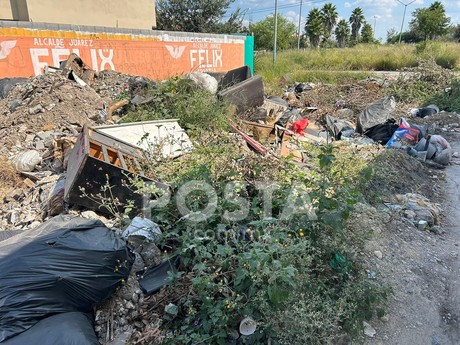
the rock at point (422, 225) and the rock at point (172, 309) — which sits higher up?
the rock at point (172, 309)

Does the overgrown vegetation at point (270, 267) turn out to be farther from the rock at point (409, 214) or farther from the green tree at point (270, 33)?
the green tree at point (270, 33)

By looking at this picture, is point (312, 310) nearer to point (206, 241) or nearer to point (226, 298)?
point (226, 298)

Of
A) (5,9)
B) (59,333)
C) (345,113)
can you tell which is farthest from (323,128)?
(5,9)

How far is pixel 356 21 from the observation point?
4847cm

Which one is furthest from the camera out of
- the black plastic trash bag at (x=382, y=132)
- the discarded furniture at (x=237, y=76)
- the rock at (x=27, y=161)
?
the discarded furniture at (x=237, y=76)

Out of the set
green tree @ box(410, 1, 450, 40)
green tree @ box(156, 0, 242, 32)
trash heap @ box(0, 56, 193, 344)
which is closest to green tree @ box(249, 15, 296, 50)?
green tree @ box(410, 1, 450, 40)

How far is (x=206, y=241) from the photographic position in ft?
6.97

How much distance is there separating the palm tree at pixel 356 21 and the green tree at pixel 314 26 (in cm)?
868

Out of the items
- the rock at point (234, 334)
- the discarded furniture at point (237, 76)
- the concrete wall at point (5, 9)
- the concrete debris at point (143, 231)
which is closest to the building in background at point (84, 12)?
the concrete wall at point (5, 9)

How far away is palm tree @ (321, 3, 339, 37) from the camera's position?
44.3 meters

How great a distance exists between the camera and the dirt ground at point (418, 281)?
6.55ft

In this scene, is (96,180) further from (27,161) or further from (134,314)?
(27,161)

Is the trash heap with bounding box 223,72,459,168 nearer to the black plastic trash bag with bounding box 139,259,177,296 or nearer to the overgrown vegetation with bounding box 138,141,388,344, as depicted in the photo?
the overgrown vegetation with bounding box 138,141,388,344

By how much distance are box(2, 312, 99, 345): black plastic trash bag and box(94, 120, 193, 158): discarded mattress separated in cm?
172
